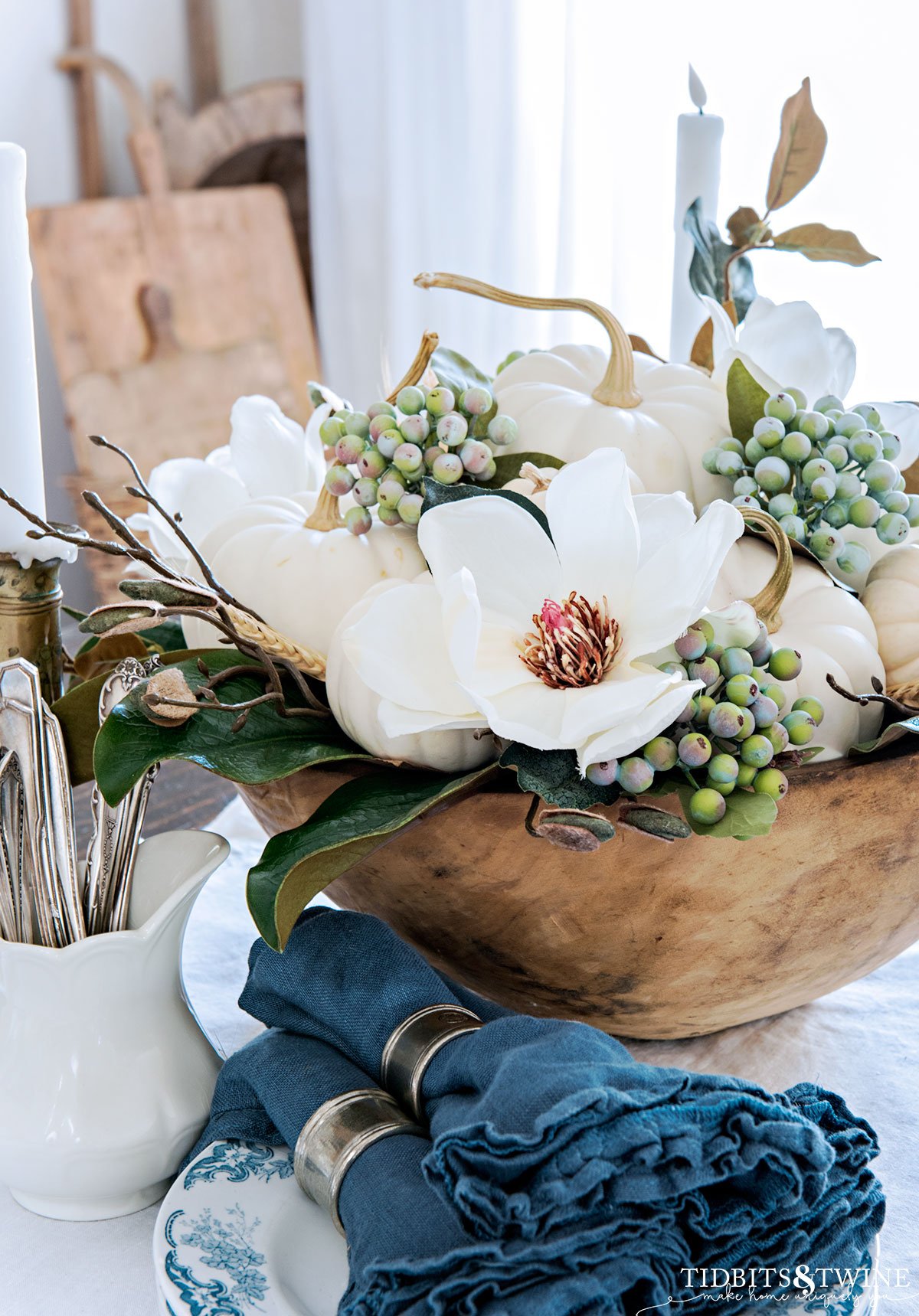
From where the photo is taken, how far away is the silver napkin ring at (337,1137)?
324 millimetres

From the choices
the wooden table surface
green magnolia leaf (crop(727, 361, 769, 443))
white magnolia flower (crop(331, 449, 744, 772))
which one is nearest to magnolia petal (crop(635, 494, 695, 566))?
white magnolia flower (crop(331, 449, 744, 772))

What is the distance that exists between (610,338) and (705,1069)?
270mm

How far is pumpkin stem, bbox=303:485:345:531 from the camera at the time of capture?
1.45 feet

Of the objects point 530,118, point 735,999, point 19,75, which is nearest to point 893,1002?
point 735,999

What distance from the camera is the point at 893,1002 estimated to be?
48 cm

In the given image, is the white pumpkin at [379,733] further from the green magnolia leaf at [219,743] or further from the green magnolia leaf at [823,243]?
the green magnolia leaf at [823,243]

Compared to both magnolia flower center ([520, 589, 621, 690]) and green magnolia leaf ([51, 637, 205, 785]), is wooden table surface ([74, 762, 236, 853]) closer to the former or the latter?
green magnolia leaf ([51, 637, 205, 785])

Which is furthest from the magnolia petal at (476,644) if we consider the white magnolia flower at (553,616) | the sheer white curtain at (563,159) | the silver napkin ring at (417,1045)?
the sheer white curtain at (563,159)

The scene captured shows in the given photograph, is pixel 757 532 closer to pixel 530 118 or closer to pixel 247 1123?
pixel 247 1123

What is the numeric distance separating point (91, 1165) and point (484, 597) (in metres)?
0.20

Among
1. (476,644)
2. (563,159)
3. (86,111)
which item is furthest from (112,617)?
(86,111)

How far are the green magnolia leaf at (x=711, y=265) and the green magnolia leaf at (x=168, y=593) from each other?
0.31 m

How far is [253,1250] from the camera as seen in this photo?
0.31 meters

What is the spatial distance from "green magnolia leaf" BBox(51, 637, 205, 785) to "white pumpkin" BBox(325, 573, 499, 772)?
56 millimetres
